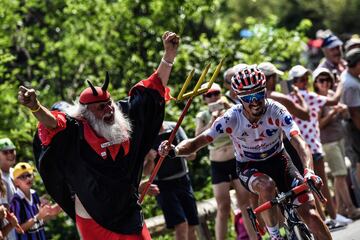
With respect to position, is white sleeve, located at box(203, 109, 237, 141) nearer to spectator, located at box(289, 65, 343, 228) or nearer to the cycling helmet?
the cycling helmet

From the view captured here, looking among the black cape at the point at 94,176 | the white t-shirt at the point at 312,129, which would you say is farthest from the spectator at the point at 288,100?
the black cape at the point at 94,176

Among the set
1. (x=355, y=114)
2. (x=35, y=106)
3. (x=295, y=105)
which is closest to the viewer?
(x=35, y=106)

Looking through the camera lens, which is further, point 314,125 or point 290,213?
point 314,125

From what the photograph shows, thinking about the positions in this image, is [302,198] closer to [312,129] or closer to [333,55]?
[312,129]

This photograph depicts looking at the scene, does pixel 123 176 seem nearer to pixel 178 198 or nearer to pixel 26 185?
pixel 26 185

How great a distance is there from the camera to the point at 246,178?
973 cm

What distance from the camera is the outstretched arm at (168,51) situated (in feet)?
28.3

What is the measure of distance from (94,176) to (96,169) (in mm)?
60

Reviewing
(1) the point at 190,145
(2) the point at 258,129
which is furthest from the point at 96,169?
(2) the point at 258,129

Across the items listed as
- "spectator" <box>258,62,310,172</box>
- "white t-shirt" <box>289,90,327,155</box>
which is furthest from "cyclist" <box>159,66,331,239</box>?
"white t-shirt" <box>289,90,327,155</box>

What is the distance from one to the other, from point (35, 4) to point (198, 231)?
701 cm

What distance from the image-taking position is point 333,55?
590 inches

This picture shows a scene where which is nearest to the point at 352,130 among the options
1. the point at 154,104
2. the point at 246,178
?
the point at 246,178

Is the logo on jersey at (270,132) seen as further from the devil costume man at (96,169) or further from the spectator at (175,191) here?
the spectator at (175,191)
